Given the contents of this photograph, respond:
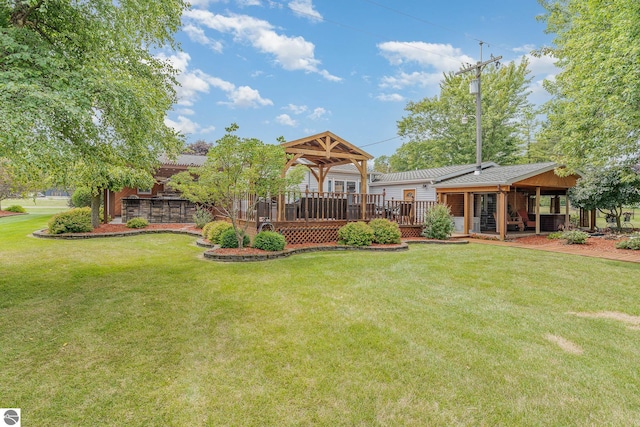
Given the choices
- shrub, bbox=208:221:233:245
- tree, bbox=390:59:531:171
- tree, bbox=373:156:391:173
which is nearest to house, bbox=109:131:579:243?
shrub, bbox=208:221:233:245

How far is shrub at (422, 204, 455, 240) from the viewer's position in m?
11.8

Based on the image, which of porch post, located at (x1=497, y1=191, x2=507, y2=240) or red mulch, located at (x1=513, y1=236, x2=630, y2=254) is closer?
red mulch, located at (x1=513, y1=236, x2=630, y2=254)

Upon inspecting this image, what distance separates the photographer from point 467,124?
1005 inches

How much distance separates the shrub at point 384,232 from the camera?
1003 cm

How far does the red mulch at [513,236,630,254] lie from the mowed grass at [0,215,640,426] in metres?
4.89

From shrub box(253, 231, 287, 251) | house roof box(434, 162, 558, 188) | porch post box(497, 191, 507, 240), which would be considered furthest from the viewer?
porch post box(497, 191, 507, 240)

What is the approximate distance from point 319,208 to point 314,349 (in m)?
7.24

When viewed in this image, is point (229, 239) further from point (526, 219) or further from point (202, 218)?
point (526, 219)

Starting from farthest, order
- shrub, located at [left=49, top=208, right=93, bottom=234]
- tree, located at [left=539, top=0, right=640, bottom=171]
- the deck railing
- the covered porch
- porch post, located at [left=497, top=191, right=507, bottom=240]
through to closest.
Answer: the covered porch → porch post, located at [left=497, top=191, right=507, bottom=240] → shrub, located at [left=49, top=208, right=93, bottom=234] → the deck railing → tree, located at [left=539, top=0, right=640, bottom=171]

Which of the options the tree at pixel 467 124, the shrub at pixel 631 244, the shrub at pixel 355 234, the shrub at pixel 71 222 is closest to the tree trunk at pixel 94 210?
the shrub at pixel 71 222

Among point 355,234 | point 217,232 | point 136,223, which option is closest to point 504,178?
point 355,234

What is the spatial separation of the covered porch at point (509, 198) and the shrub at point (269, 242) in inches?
362

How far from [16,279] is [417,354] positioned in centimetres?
664

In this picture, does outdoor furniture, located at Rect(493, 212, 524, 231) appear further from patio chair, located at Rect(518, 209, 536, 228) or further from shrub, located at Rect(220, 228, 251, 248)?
shrub, located at Rect(220, 228, 251, 248)
